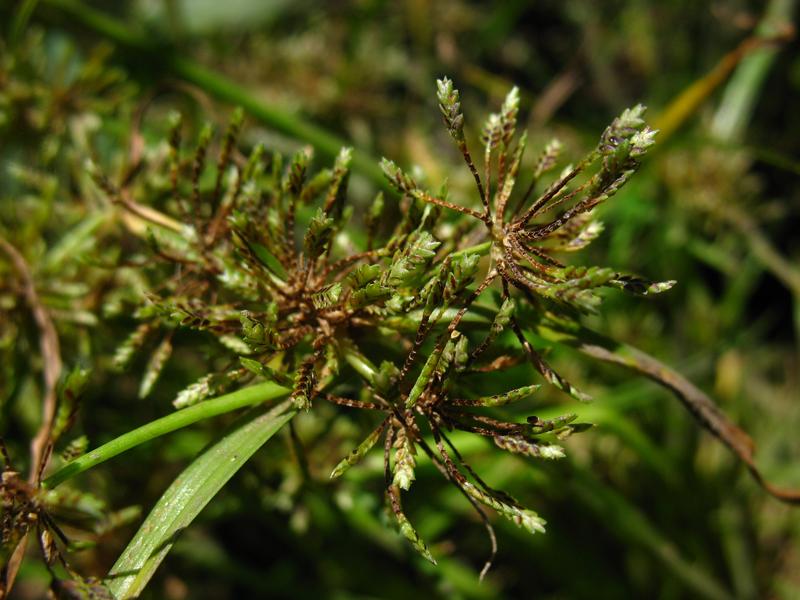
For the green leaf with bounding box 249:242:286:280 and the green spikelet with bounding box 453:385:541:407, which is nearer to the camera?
the green spikelet with bounding box 453:385:541:407

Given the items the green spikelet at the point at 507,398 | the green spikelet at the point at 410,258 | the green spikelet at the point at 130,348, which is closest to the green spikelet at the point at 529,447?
the green spikelet at the point at 507,398

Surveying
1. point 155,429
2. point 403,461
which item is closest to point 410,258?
point 403,461

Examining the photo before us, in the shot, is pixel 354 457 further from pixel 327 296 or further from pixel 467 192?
pixel 467 192

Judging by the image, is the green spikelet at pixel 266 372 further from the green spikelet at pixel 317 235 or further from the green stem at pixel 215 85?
the green stem at pixel 215 85

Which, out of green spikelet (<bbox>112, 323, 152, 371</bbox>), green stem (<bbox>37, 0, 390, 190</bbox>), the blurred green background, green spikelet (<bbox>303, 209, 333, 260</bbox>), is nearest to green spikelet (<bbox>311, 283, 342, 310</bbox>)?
green spikelet (<bbox>303, 209, 333, 260</bbox>)

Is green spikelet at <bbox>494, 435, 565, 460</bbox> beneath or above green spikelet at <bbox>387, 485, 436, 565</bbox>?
above

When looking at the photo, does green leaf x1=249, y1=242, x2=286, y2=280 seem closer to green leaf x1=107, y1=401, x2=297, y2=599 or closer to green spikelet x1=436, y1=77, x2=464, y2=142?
green leaf x1=107, y1=401, x2=297, y2=599

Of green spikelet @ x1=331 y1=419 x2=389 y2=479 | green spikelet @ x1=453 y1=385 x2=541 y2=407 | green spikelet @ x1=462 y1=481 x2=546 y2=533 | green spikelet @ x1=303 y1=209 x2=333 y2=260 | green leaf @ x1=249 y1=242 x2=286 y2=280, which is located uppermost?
green spikelet @ x1=303 y1=209 x2=333 y2=260
